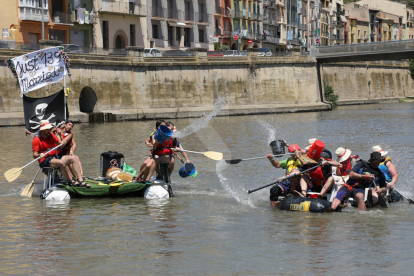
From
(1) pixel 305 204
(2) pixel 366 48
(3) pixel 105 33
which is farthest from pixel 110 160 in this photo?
(2) pixel 366 48

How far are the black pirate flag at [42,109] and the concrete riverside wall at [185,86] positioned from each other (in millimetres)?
20719

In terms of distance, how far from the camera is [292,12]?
87.2m

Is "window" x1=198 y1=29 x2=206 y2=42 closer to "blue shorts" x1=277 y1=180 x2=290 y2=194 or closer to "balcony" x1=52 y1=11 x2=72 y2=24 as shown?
"balcony" x1=52 y1=11 x2=72 y2=24

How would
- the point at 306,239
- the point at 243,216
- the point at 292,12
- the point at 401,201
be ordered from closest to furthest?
the point at 306,239 → the point at 243,216 → the point at 401,201 → the point at 292,12

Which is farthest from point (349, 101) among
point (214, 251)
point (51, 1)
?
point (214, 251)

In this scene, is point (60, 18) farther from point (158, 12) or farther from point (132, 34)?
point (158, 12)

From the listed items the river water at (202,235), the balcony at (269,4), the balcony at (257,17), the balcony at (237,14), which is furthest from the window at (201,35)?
the river water at (202,235)

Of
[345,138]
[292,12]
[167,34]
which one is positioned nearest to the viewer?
[345,138]

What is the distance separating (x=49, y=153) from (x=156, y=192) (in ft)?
7.72

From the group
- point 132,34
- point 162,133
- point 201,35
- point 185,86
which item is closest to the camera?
point 162,133

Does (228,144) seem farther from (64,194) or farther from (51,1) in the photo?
(51,1)

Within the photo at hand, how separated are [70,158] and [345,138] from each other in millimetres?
16419

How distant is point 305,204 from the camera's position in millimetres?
12016

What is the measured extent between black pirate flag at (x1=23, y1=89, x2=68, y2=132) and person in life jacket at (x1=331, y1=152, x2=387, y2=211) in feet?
23.9
